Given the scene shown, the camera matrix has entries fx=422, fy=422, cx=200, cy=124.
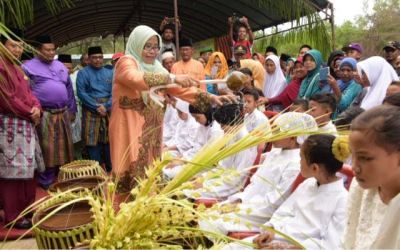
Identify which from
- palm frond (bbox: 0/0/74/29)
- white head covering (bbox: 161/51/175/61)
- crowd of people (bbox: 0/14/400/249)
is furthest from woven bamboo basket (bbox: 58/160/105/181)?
white head covering (bbox: 161/51/175/61)

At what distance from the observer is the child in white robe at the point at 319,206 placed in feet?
6.93

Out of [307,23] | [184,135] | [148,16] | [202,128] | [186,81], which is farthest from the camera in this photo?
[148,16]

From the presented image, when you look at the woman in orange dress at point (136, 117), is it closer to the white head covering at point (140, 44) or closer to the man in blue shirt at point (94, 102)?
the white head covering at point (140, 44)

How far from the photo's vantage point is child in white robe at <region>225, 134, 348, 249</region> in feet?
6.93

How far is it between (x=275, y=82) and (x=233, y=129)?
496 centimetres

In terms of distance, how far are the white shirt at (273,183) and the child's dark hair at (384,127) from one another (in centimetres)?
120

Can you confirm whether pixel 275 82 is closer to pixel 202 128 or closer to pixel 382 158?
pixel 202 128

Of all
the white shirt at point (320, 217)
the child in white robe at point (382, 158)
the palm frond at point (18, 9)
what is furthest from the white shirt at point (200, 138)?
the child in white robe at point (382, 158)

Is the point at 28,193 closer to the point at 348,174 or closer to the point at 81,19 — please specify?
the point at 348,174

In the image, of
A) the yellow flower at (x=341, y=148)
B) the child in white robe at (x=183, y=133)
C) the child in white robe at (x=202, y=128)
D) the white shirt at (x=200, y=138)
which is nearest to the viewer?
the yellow flower at (x=341, y=148)

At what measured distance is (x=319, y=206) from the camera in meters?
2.16

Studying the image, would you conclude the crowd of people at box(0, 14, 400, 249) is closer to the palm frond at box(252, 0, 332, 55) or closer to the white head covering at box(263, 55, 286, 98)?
the white head covering at box(263, 55, 286, 98)

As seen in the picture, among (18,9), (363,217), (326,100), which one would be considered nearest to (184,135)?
(326,100)

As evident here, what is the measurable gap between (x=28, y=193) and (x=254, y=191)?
7.29ft
